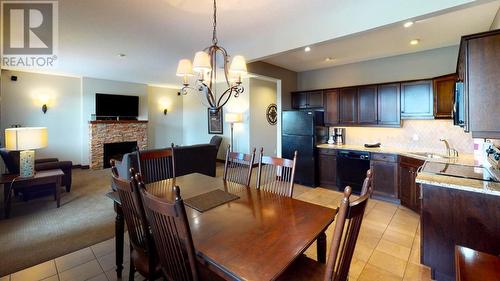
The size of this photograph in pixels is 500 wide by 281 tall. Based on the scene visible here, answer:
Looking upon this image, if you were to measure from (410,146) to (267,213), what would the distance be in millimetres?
3951

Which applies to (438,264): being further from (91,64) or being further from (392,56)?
(91,64)

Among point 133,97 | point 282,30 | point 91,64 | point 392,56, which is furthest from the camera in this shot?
point 133,97

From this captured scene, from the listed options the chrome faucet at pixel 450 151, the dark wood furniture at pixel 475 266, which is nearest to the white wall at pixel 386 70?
the chrome faucet at pixel 450 151

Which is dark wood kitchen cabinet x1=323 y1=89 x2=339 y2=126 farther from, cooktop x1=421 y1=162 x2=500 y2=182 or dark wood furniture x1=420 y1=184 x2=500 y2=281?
dark wood furniture x1=420 y1=184 x2=500 y2=281

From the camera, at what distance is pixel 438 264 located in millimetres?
2012

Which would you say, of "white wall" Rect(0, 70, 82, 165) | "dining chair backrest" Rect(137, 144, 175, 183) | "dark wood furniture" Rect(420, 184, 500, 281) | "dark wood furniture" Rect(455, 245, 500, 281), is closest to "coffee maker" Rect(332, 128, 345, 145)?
"dark wood furniture" Rect(420, 184, 500, 281)

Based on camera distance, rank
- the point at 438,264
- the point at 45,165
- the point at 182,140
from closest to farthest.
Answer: the point at 438,264
the point at 45,165
the point at 182,140

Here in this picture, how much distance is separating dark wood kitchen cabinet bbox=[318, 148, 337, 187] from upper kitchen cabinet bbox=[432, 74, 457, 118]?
177cm

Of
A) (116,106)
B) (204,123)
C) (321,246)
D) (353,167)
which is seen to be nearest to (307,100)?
(353,167)

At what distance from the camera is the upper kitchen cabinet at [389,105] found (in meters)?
4.09

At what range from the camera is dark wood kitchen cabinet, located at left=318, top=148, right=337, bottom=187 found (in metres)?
4.59

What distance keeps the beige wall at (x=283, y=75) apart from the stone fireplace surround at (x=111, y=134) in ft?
15.3

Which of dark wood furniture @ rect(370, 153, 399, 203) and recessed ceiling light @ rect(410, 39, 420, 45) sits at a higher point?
recessed ceiling light @ rect(410, 39, 420, 45)

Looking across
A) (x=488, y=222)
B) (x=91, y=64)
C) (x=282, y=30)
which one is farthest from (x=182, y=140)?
(x=488, y=222)
